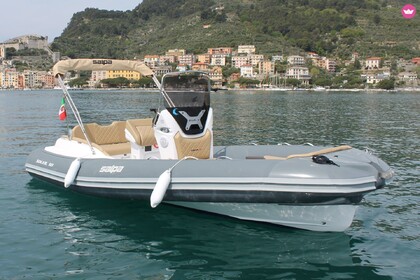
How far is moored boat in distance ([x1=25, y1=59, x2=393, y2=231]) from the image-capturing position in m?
6.89

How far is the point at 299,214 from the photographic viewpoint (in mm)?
7336

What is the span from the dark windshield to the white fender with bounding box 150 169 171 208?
5.22ft

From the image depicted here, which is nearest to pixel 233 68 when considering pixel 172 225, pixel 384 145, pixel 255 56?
pixel 255 56

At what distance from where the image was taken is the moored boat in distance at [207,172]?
6.89 m

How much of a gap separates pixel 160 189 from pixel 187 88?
2117mm

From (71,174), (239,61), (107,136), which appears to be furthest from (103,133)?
(239,61)

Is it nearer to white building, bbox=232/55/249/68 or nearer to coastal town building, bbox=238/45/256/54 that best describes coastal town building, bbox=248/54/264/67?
white building, bbox=232/55/249/68

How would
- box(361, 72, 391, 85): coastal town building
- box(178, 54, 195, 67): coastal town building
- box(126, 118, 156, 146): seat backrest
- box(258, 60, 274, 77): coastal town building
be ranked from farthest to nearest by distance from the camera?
box(178, 54, 195, 67): coastal town building, box(258, 60, 274, 77): coastal town building, box(361, 72, 391, 85): coastal town building, box(126, 118, 156, 146): seat backrest

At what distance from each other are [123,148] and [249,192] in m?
4.20

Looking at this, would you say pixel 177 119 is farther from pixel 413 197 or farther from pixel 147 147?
pixel 413 197

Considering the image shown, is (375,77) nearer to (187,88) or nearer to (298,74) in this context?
(298,74)

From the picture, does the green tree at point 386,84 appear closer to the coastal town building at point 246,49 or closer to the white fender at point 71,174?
the coastal town building at point 246,49

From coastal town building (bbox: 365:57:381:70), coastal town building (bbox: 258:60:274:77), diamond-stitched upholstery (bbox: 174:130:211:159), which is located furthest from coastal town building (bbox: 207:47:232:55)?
diamond-stitched upholstery (bbox: 174:130:211:159)

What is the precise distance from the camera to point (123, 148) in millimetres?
10547
